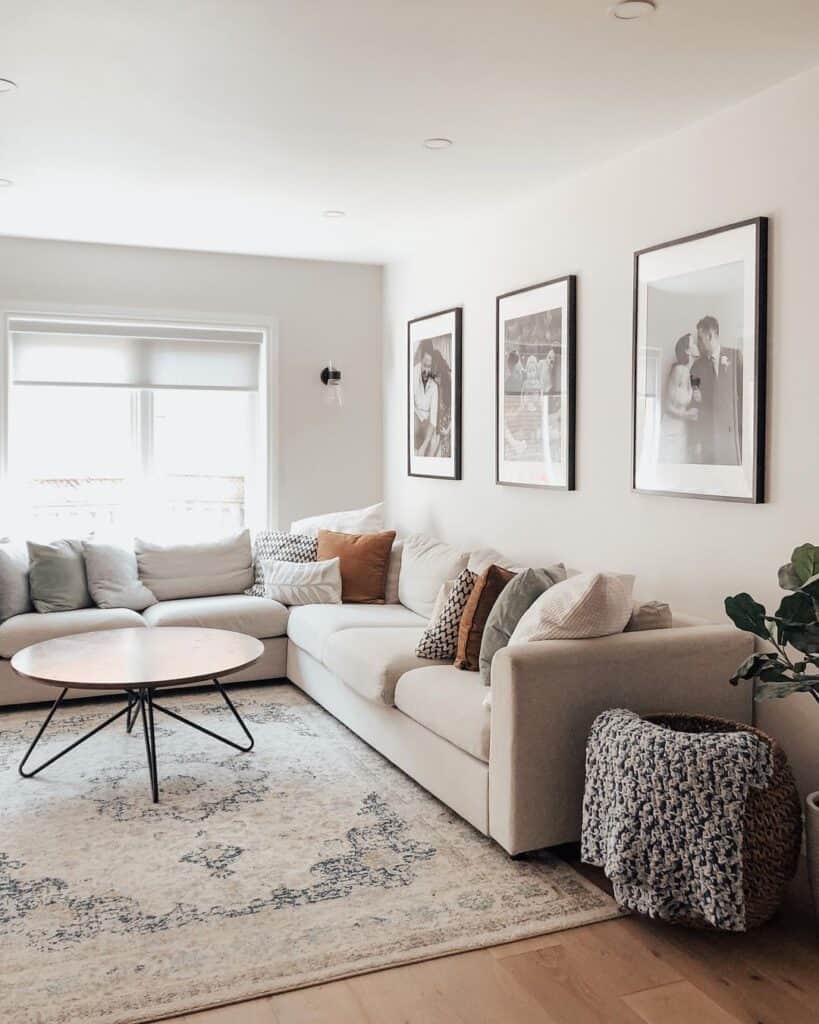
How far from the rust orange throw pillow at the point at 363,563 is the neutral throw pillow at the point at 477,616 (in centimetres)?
159

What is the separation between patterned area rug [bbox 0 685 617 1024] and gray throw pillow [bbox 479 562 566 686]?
23.0 inches

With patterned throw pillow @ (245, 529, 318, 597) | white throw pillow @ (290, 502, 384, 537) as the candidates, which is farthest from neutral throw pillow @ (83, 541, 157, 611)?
white throw pillow @ (290, 502, 384, 537)

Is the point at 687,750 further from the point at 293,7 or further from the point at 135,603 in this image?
the point at 135,603

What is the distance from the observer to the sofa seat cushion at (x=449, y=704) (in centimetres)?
322

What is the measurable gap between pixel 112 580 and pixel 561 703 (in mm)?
3071

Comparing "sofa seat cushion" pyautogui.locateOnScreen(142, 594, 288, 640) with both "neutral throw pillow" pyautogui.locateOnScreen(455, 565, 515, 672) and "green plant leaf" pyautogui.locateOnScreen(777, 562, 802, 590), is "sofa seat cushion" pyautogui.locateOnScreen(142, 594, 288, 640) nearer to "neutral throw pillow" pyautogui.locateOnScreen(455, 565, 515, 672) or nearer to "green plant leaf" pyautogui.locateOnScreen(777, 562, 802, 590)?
"neutral throw pillow" pyautogui.locateOnScreen(455, 565, 515, 672)

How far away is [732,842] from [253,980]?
123 cm

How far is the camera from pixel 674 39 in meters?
2.90

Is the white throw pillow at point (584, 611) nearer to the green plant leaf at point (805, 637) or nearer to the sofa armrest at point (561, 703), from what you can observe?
the sofa armrest at point (561, 703)

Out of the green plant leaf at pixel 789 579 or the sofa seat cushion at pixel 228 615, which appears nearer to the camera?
the green plant leaf at pixel 789 579

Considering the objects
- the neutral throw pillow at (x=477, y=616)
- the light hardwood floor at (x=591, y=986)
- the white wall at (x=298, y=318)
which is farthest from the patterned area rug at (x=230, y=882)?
the white wall at (x=298, y=318)

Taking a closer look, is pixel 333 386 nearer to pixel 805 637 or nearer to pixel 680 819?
pixel 805 637

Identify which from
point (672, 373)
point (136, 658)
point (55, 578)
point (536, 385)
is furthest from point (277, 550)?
point (672, 373)

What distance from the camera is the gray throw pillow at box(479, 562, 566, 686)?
353 centimetres
